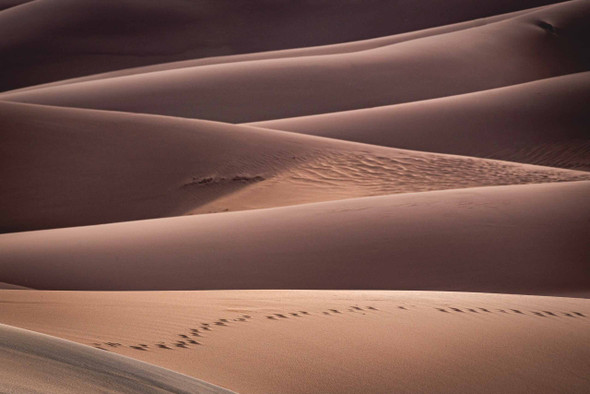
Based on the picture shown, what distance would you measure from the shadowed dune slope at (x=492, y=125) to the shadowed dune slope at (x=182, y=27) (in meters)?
21.5

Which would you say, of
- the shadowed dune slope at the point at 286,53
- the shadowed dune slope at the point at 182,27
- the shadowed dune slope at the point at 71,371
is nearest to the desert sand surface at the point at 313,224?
the shadowed dune slope at the point at 71,371

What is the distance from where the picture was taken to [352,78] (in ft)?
90.6

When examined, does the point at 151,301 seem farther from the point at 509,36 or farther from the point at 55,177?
the point at 509,36

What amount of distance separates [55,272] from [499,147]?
13.0 meters

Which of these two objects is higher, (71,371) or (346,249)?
(346,249)

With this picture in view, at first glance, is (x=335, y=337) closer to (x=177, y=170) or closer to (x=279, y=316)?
(x=279, y=316)

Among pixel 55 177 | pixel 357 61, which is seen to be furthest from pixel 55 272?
pixel 357 61

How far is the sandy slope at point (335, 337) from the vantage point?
4.00 meters

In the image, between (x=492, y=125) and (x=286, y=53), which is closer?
(x=492, y=125)

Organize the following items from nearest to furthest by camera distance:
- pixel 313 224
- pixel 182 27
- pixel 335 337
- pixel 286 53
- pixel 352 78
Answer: pixel 335 337 < pixel 313 224 < pixel 352 78 < pixel 286 53 < pixel 182 27

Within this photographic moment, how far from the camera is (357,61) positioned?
29.4 m

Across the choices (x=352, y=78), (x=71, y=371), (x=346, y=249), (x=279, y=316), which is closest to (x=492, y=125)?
(x=352, y=78)

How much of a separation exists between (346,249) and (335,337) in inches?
177

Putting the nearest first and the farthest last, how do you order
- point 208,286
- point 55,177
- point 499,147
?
point 208,286, point 55,177, point 499,147
